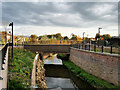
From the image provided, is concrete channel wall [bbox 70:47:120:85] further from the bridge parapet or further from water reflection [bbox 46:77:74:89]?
the bridge parapet

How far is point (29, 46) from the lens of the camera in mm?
28891

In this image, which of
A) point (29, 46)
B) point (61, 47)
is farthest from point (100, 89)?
point (29, 46)

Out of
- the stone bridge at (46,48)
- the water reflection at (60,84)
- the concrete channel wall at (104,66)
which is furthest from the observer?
the stone bridge at (46,48)

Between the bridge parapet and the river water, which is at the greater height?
the bridge parapet

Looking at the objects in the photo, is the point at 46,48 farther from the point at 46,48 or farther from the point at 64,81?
the point at 64,81

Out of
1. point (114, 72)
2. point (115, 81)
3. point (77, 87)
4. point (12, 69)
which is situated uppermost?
point (12, 69)

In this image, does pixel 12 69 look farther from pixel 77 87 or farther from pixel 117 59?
pixel 117 59

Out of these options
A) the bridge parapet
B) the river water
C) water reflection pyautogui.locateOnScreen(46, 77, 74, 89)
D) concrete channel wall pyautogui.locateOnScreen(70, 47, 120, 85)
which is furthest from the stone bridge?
water reflection pyautogui.locateOnScreen(46, 77, 74, 89)

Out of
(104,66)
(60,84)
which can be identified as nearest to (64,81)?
(60,84)

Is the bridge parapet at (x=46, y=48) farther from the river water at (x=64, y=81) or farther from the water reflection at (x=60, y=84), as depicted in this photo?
the water reflection at (x=60, y=84)

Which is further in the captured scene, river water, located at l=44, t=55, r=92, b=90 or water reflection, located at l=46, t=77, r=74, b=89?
water reflection, located at l=46, t=77, r=74, b=89

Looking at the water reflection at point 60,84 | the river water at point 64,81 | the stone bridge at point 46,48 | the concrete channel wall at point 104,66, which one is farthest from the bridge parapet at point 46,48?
the water reflection at point 60,84

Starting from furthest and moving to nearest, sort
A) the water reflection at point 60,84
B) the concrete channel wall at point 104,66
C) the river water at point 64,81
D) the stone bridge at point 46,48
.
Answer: the stone bridge at point 46,48, the water reflection at point 60,84, the river water at point 64,81, the concrete channel wall at point 104,66

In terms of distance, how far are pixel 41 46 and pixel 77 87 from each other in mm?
17221
